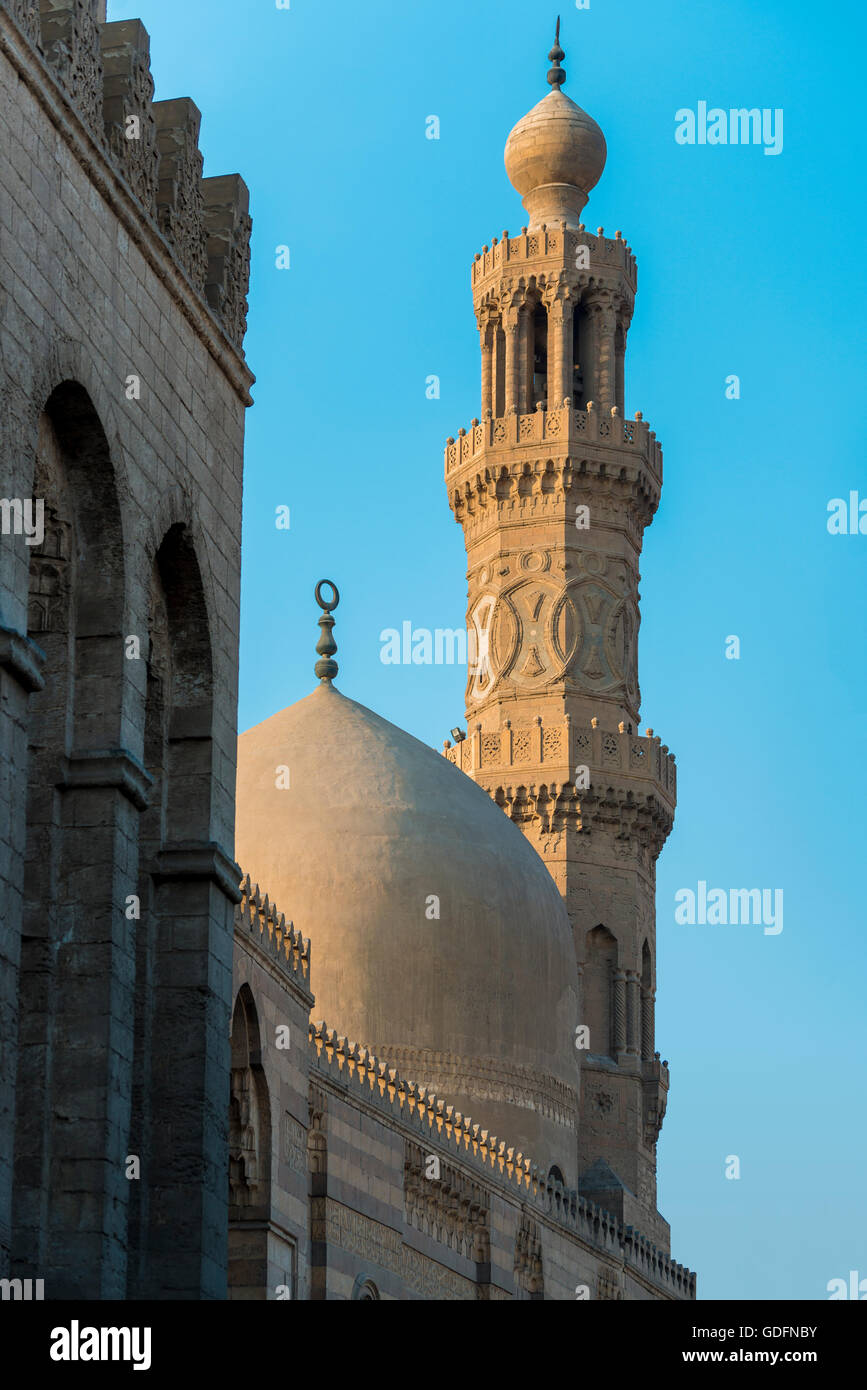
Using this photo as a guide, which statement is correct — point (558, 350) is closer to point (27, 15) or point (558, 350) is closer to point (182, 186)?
point (182, 186)

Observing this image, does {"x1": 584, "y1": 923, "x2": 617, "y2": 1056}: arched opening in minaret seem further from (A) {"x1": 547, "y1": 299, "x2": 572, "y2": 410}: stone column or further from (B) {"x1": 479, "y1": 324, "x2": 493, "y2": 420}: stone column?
(B) {"x1": 479, "y1": 324, "x2": 493, "y2": 420}: stone column

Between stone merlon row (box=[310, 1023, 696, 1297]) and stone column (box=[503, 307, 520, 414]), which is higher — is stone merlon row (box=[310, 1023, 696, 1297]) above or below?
below

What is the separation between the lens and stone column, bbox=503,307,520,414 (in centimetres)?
3762

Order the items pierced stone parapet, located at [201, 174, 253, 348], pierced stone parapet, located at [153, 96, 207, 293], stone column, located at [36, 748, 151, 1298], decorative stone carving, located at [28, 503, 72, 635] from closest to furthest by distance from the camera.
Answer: stone column, located at [36, 748, 151, 1298] < decorative stone carving, located at [28, 503, 72, 635] < pierced stone parapet, located at [153, 96, 207, 293] < pierced stone parapet, located at [201, 174, 253, 348]

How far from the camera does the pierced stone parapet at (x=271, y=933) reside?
20641mm

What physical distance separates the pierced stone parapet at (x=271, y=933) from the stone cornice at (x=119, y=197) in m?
6.49

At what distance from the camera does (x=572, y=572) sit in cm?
3666

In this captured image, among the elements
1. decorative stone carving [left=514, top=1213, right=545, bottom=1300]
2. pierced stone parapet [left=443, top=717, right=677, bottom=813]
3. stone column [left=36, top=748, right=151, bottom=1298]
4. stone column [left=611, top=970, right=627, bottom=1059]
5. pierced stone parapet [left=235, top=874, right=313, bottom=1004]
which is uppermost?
pierced stone parapet [left=443, top=717, right=677, bottom=813]

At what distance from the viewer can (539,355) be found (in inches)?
1523

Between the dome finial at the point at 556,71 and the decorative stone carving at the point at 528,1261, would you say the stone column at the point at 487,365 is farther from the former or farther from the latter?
the decorative stone carving at the point at 528,1261

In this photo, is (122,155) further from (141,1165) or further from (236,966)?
(236,966)

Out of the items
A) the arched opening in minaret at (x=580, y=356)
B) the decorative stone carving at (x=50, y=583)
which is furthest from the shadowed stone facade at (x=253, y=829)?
the arched opening in minaret at (x=580, y=356)

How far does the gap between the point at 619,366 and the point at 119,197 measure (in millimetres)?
25650

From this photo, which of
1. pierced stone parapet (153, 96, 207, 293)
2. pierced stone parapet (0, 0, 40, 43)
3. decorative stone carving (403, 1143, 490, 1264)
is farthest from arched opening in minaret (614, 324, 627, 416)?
pierced stone parapet (0, 0, 40, 43)
